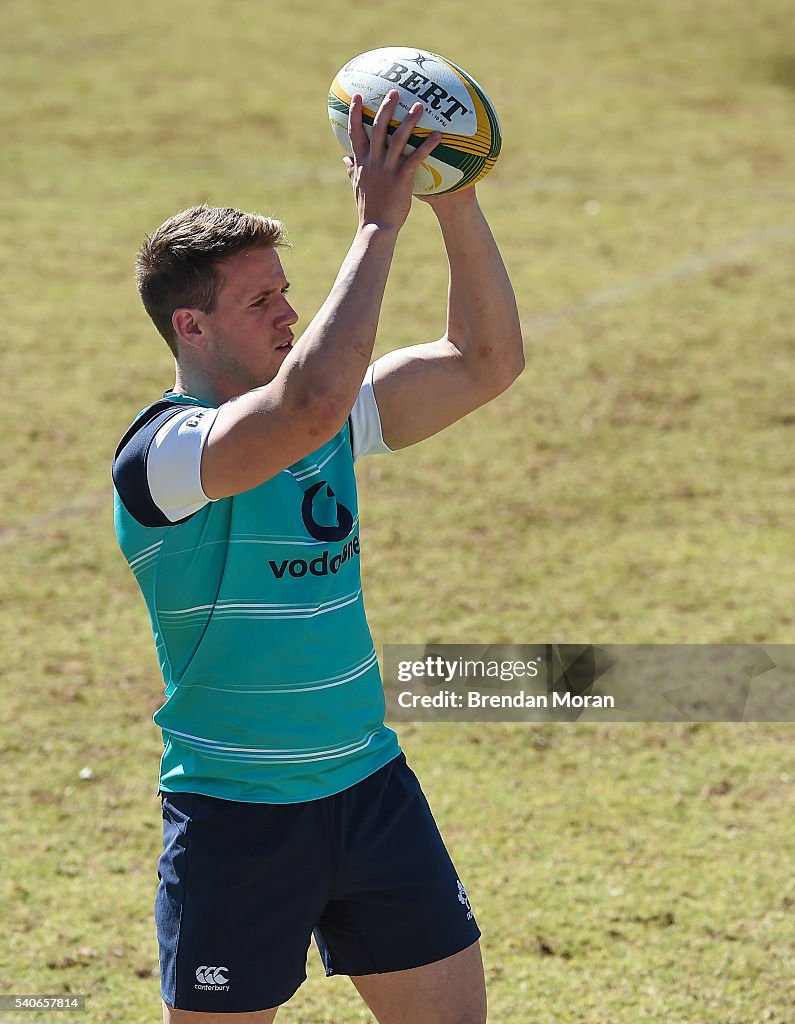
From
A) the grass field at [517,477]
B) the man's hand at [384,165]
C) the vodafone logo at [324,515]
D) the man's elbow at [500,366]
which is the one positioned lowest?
the grass field at [517,477]

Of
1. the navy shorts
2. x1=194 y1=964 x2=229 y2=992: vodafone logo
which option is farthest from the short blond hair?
x1=194 y1=964 x2=229 y2=992: vodafone logo

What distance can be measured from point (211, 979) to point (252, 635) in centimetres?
74

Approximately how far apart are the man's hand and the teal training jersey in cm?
57

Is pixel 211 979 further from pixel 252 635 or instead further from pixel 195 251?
pixel 195 251

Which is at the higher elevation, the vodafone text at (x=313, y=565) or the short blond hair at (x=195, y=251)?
the short blond hair at (x=195, y=251)

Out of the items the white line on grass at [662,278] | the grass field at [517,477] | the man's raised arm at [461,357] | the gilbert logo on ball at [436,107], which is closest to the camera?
the gilbert logo on ball at [436,107]

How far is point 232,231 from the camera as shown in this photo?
9.85ft

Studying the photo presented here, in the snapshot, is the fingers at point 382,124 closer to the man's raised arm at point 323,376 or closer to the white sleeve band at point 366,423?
the man's raised arm at point 323,376

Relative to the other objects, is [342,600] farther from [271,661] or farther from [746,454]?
[746,454]

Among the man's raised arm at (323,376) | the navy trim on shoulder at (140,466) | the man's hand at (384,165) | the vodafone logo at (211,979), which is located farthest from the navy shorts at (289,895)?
the man's hand at (384,165)

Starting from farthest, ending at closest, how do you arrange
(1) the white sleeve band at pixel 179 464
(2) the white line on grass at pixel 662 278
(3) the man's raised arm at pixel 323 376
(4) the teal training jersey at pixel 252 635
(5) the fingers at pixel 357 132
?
1. (2) the white line on grass at pixel 662 278
2. (4) the teal training jersey at pixel 252 635
3. (5) the fingers at pixel 357 132
4. (1) the white sleeve band at pixel 179 464
5. (3) the man's raised arm at pixel 323 376

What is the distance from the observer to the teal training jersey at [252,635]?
2977mm

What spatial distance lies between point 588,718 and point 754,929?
151 cm

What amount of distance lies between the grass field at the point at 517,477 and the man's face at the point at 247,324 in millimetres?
2241
